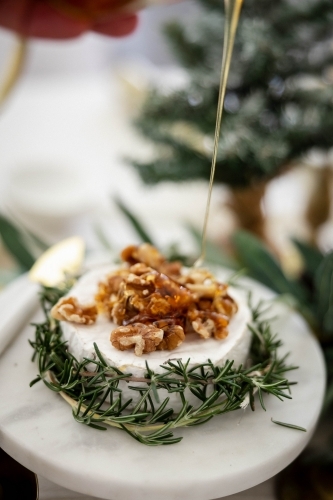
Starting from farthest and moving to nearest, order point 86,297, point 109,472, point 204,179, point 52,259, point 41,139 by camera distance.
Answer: point 41,139 → point 204,179 → point 52,259 → point 86,297 → point 109,472

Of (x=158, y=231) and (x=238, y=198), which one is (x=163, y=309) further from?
(x=158, y=231)

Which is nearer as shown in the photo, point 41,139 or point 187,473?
point 187,473

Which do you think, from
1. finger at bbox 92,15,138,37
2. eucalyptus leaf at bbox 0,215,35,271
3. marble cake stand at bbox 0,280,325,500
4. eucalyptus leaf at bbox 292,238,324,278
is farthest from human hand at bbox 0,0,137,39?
marble cake stand at bbox 0,280,325,500

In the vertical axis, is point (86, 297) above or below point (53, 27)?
below

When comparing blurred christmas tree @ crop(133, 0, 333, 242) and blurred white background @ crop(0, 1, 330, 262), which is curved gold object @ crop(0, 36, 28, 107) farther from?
blurred christmas tree @ crop(133, 0, 333, 242)

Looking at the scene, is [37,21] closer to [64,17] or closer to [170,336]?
[64,17]

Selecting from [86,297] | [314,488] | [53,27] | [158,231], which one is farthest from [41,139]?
[314,488]
